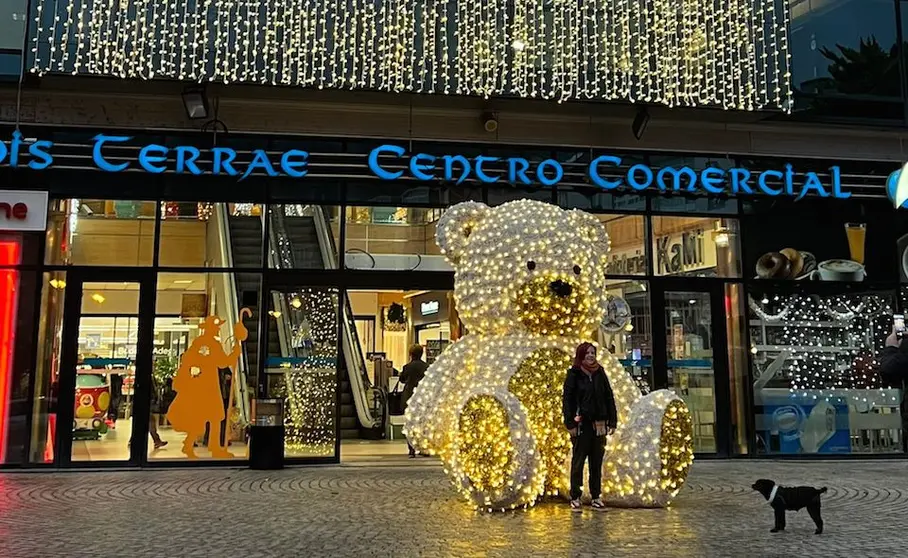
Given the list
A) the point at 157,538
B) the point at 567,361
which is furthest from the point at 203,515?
the point at 567,361

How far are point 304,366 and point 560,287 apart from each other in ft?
15.8

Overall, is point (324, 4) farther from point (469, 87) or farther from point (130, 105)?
point (130, 105)

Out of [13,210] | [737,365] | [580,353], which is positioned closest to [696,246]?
[737,365]

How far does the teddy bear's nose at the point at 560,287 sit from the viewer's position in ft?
22.2

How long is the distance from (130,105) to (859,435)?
36.5ft

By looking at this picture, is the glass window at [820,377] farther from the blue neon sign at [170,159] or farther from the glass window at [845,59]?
the blue neon sign at [170,159]

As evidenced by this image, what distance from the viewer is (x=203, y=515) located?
6.64m

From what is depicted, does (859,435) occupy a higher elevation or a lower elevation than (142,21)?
lower

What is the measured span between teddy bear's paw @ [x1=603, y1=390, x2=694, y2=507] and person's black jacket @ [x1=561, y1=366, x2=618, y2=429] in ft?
0.71

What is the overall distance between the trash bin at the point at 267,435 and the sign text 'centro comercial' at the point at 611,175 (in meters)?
3.30

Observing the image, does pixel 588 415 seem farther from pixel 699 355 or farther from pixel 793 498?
pixel 699 355

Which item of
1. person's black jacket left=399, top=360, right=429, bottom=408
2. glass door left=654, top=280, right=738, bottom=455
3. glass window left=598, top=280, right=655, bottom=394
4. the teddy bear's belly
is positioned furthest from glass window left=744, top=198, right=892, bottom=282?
the teddy bear's belly

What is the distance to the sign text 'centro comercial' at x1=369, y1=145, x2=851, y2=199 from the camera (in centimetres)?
1055

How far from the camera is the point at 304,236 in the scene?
34.8ft
